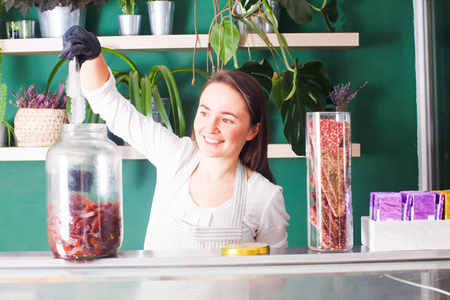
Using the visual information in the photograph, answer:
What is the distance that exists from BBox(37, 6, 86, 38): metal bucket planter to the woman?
3.03 ft

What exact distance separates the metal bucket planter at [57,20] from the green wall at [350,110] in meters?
0.18

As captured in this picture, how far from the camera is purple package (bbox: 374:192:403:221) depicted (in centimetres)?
91

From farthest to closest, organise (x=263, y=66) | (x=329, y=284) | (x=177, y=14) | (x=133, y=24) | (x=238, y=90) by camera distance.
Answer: (x=177, y=14)
(x=133, y=24)
(x=263, y=66)
(x=238, y=90)
(x=329, y=284)

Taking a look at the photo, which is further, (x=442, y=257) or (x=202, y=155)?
(x=202, y=155)

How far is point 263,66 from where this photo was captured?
6.59ft

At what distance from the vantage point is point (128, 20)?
7.40 ft

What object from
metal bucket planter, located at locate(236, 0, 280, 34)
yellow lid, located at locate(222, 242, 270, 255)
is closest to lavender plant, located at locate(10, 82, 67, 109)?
metal bucket planter, located at locate(236, 0, 280, 34)

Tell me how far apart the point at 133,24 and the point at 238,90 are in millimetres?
947

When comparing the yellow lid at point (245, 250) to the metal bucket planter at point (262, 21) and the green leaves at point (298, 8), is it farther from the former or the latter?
the metal bucket planter at point (262, 21)

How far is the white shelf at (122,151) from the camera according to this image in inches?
85.4

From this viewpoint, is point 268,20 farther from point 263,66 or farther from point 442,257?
point 442,257

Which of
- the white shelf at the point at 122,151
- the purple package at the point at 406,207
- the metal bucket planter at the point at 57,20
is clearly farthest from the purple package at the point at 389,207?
the metal bucket planter at the point at 57,20

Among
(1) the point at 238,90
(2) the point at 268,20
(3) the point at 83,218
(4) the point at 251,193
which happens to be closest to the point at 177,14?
(2) the point at 268,20

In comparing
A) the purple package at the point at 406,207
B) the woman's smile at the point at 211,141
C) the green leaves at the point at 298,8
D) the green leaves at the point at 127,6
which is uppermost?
the green leaves at the point at 127,6
